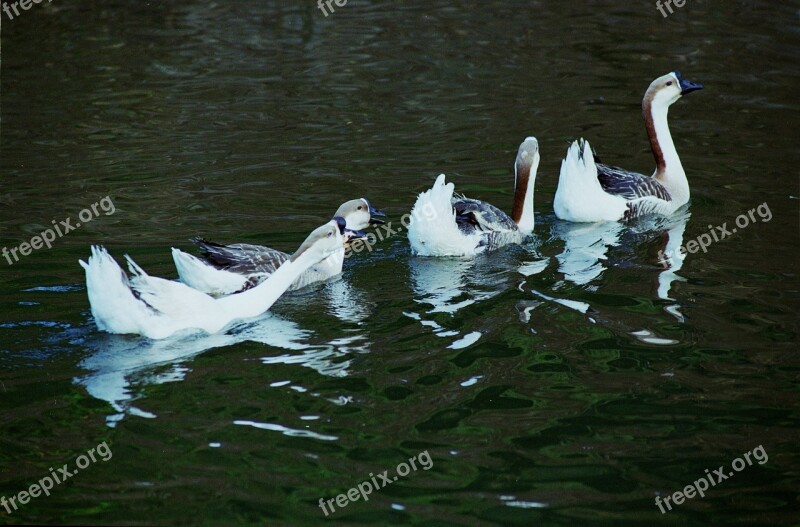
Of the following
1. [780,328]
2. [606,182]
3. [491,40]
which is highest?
[491,40]

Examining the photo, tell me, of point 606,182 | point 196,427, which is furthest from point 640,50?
point 196,427

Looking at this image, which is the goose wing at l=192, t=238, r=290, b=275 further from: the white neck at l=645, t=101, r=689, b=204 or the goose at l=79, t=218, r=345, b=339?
the white neck at l=645, t=101, r=689, b=204

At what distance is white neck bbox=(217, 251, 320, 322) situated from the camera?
900 cm

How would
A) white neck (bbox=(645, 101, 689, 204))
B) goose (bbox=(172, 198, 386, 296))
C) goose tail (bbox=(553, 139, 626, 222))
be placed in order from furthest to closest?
white neck (bbox=(645, 101, 689, 204)) → goose tail (bbox=(553, 139, 626, 222)) → goose (bbox=(172, 198, 386, 296))

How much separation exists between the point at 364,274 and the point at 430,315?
159cm

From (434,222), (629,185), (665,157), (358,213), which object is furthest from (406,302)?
(665,157)

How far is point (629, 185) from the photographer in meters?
12.0

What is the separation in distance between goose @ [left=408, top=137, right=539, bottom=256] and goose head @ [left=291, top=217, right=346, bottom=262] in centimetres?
98

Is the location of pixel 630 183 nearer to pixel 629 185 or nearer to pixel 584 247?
pixel 629 185

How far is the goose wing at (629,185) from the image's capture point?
11945 millimetres

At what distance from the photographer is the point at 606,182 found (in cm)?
1212

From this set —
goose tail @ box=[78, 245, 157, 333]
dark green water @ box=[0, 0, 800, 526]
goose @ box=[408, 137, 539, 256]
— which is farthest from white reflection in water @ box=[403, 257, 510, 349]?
goose tail @ box=[78, 245, 157, 333]

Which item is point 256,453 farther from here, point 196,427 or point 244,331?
point 244,331

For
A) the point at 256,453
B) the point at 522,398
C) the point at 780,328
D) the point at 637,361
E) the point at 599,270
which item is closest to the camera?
the point at 256,453
